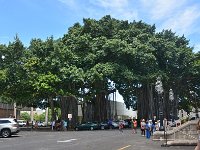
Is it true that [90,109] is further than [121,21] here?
Yes

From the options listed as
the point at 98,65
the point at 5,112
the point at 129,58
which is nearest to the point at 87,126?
the point at 98,65

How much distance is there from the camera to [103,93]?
58.7m

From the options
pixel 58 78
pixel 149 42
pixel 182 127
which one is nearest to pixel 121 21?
pixel 149 42

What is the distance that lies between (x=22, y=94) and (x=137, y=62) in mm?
15336

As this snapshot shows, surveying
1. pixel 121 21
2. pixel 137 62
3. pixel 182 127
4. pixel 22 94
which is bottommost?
pixel 182 127

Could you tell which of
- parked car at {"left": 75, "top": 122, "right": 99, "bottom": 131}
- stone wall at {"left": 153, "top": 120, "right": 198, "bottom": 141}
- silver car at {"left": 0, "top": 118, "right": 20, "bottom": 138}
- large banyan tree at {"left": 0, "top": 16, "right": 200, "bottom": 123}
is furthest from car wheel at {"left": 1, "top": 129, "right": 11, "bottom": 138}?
parked car at {"left": 75, "top": 122, "right": 99, "bottom": 131}

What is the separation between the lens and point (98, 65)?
50.2 metres

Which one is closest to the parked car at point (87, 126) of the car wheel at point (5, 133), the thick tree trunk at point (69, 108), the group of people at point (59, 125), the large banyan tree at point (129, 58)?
the thick tree trunk at point (69, 108)

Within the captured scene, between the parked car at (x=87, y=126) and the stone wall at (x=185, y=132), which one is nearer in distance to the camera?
the stone wall at (x=185, y=132)

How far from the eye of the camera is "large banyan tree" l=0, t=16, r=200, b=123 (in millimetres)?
50312

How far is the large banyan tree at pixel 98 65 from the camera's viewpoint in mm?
50312

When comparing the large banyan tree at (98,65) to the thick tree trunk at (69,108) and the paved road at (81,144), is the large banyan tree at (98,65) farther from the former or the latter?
the paved road at (81,144)

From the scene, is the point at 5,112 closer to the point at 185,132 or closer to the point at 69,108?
the point at 69,108

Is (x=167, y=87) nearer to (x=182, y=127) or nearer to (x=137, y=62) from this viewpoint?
(x=137, y=62)
